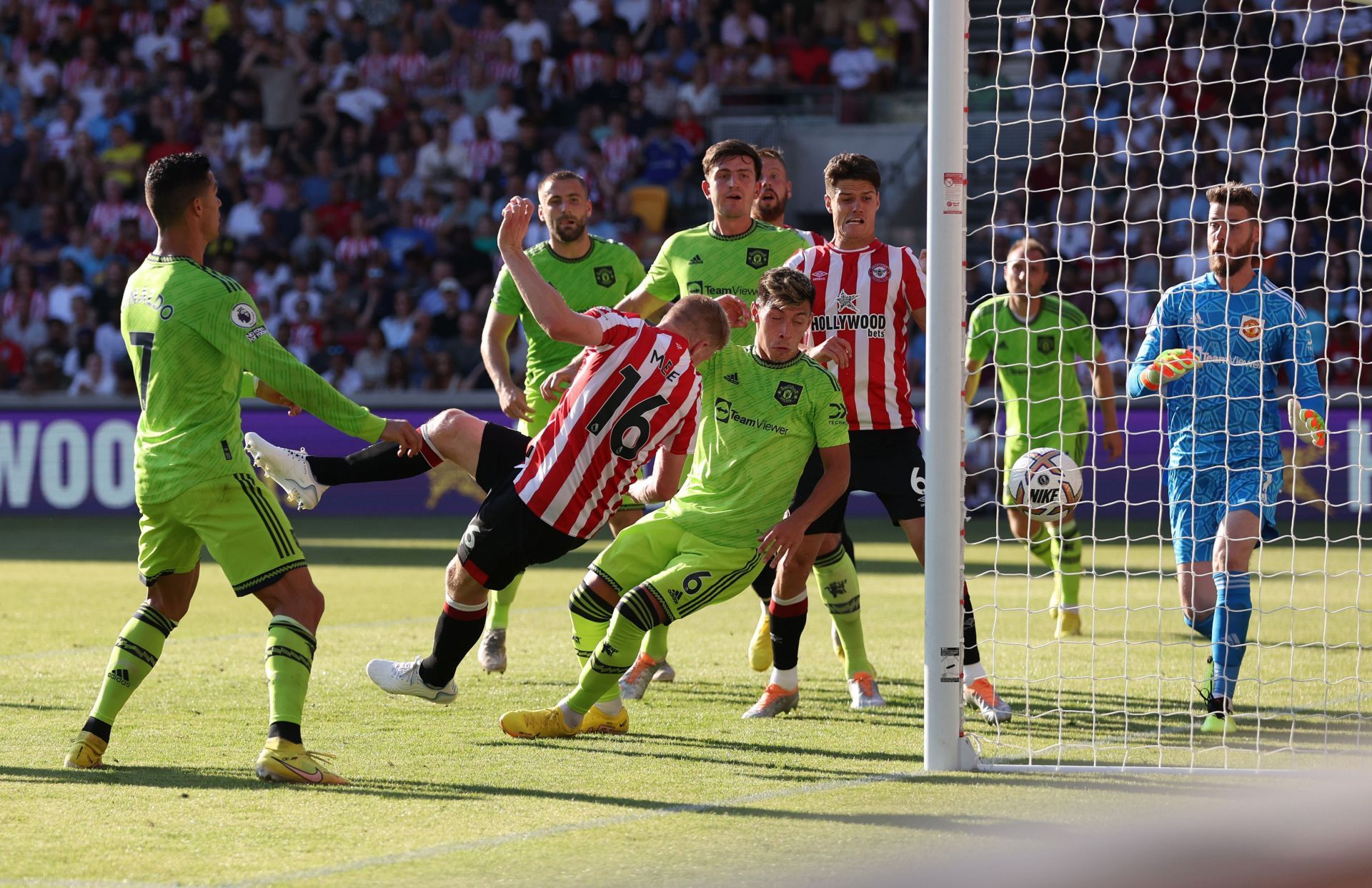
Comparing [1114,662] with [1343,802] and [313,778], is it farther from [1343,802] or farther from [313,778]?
[1343,802]

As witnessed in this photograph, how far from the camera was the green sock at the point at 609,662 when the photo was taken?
602 cm

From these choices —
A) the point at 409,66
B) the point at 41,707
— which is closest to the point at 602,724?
the point at 41,707

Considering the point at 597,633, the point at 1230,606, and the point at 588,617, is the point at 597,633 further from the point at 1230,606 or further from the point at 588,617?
the point at 1230,606

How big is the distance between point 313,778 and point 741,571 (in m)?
1.79

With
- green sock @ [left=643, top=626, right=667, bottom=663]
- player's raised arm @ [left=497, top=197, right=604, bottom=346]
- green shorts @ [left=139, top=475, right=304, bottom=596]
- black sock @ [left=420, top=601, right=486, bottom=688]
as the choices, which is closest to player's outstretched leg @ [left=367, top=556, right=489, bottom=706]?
black sock @ [left=420, top=601, right=486, bottom=688]

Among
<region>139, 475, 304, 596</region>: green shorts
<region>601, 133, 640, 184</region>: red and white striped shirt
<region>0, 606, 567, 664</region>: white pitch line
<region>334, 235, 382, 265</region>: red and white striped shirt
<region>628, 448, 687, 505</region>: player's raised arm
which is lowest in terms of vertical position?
<region>0, 606, 567, 664</region>: white pitch line

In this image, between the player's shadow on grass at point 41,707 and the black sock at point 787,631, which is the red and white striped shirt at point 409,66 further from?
the black sock at point 787,631

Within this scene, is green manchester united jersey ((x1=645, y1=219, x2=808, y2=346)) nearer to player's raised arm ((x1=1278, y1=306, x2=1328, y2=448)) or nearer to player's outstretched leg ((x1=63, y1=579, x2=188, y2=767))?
player's raised arm ((x1=1278, y1=306, x2=1328, y2=448))

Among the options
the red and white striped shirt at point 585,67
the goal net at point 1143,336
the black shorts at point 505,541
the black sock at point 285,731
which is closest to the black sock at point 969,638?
the goal net at point 1143,336

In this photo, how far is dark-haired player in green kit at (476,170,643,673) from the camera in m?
8.34

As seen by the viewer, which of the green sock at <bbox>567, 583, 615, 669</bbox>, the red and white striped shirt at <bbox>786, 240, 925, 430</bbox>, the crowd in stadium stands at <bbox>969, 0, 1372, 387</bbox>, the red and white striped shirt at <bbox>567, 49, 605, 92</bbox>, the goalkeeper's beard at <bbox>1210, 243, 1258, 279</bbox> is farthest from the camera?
the red and white striped shirt at <bbox>567, 49, 605, 92</bbox>

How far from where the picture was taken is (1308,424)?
6512mm

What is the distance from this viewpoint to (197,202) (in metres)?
5.66

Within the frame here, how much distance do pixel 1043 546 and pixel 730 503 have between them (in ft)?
17.3
